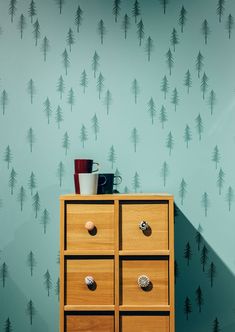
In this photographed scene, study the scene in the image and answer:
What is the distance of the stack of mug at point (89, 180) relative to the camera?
204 centimetres

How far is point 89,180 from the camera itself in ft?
6.70

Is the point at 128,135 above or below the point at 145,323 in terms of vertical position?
above

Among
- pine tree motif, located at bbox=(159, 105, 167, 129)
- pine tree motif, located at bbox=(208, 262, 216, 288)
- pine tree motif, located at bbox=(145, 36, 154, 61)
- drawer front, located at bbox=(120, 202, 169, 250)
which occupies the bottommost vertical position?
pine tree motif, located at bbox=(208, 262, 216, 288)

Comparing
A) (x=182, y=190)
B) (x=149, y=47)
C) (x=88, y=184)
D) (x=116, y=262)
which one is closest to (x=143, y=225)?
(x=116, y=262)

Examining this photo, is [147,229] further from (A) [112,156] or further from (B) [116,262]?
(A) [112,156]

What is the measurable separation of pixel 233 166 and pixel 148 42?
2.74 ft

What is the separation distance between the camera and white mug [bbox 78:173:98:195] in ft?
6.69

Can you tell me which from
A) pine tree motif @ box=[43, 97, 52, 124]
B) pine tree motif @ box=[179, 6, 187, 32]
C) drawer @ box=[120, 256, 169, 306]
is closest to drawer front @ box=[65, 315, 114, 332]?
drawer @ box=[120, 256, 169, 306]

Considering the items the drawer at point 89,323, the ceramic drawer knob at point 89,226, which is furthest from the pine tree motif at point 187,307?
the ceramic drawer knob at point 89,226

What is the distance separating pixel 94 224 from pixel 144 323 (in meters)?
0.49

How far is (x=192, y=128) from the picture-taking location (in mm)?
2436

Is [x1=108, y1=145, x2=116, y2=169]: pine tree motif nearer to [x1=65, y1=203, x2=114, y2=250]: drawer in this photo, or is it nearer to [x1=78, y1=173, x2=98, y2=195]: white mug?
[x1=78, y1=173, x2=98, y2=195]: white mug

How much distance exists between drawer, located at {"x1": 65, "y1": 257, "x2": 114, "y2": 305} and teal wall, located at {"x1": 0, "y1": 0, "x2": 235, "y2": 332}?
50cm

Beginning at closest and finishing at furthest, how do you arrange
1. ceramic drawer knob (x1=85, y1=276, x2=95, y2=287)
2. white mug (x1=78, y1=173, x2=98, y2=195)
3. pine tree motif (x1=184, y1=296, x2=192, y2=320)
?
ceramic drawer knob (x1=85, y1=276, x2=95, y2=287), white mug (x1=78, y1=173, x2=98, y2=195), pine tree motif (x1=184, y1=296, x2=192, y2=320)
